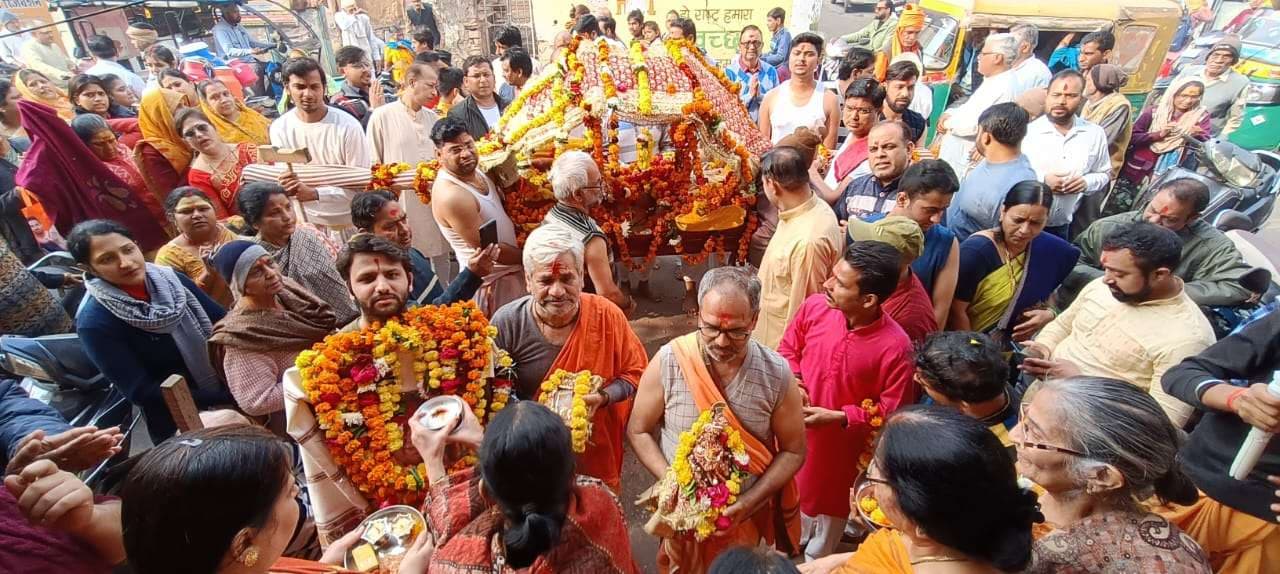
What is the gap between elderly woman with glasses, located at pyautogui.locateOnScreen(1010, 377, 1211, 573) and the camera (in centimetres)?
170

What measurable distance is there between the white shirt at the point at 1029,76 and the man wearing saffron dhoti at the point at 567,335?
571cm

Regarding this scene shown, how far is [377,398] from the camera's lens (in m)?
2.48

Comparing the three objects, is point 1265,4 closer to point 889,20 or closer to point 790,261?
point 889,20

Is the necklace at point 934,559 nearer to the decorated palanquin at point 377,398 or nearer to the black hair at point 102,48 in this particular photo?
the decorated palanquin at point 377,398

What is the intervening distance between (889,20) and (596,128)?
364 inches

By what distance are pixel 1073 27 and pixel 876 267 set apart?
1062cm

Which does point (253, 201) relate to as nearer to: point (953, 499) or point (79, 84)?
point (953, 499)

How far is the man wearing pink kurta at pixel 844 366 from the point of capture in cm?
265

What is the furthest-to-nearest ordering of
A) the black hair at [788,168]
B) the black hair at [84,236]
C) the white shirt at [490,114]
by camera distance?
1. the white shirt at [490,114]
2. the black hair at [788,168]
3. the black hair at [84,236]

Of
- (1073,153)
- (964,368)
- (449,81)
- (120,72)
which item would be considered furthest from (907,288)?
(120,72)

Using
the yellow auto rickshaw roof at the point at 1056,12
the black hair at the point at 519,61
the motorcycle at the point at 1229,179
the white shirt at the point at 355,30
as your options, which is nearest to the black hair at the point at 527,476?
the black hair at the point at 519,61

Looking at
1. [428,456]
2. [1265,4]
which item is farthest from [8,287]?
[1265,4]

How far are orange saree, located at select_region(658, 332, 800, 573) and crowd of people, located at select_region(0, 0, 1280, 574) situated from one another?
0.01 metres

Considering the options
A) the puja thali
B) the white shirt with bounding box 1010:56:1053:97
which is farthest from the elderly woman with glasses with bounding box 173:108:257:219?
the white shirt with bounding box 1010:56:1053:97
